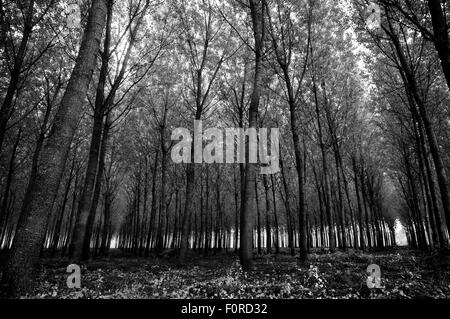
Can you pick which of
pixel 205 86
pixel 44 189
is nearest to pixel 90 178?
pixel 44 189

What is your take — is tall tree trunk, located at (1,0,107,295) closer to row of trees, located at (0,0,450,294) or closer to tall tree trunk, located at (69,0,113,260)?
row of trees, located at (0,0,450,294)

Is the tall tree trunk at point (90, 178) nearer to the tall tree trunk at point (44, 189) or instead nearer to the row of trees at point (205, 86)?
the row of trees at point (205, 86)

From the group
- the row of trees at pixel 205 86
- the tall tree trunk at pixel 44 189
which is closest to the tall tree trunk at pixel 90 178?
the row of trees at pixel 205 86

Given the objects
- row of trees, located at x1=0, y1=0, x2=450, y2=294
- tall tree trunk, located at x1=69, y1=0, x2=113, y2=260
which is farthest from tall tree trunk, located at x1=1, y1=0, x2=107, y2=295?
tall tree trunk, located at x1=69, y1=0, x2=113, y2=260

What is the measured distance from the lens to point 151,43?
12.9 meters

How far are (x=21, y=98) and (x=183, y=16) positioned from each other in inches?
414

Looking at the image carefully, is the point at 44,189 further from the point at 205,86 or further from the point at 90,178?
the point at 205,86

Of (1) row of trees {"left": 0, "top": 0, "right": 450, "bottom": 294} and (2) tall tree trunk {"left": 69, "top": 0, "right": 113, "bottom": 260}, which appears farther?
(2) tall tree trunk {"left": 69, "top": 0, "right": 113, "bottom": 260}
